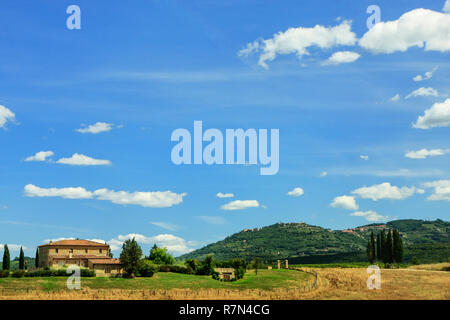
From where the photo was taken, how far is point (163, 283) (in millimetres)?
62594

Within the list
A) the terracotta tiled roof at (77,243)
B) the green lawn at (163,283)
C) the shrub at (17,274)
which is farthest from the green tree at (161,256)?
the shrub at (17,274)

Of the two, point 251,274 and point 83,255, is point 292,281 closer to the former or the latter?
point 251,274

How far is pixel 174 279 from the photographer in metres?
67.2

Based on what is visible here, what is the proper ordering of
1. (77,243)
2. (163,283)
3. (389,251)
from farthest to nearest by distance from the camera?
(389,251) → (77,243) → (163,283)

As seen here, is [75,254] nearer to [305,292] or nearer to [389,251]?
[305,292]

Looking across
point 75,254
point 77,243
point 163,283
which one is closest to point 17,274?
point 163,283

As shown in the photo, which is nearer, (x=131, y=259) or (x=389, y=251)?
(x=131, y=259)

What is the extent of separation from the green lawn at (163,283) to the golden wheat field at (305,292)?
2303 millimetres

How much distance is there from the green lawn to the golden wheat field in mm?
2303

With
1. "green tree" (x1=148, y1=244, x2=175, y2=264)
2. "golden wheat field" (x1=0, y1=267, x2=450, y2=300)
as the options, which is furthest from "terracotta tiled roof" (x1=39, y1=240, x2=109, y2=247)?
"golden wheat field" (x1=0, y1=267, x2=450, y2=300)

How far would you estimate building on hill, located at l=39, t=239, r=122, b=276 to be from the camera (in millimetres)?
84500

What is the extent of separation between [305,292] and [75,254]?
184 ft
